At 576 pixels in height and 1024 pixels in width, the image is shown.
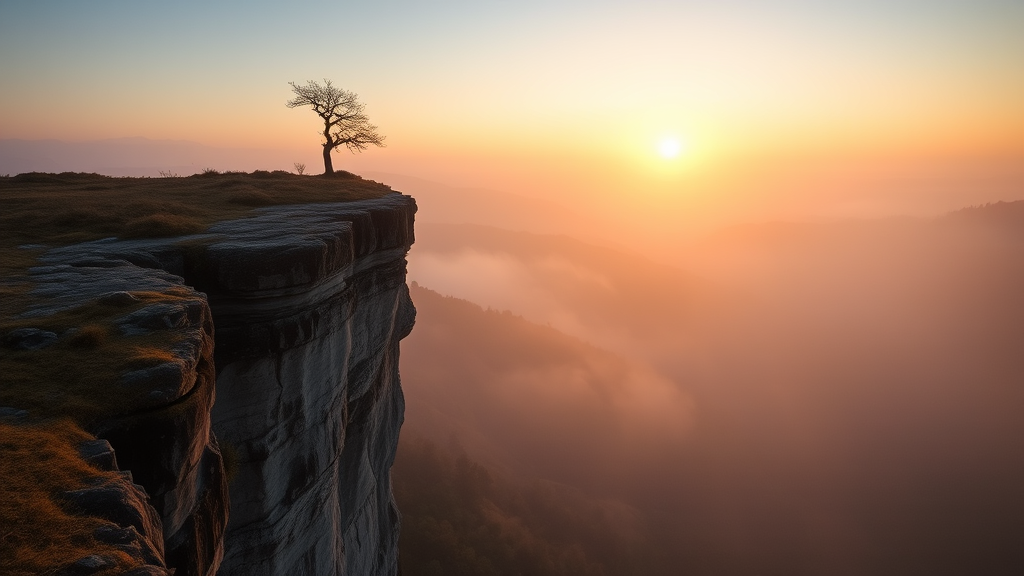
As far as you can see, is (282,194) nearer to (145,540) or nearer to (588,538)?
(145,540)

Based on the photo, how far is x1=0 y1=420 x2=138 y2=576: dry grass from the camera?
19.1 ft

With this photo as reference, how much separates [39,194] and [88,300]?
68.0 feet

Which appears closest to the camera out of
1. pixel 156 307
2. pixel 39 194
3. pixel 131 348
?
pixel 131 348

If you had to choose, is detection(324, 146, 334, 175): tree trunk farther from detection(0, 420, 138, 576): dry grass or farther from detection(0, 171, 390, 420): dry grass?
detection(0, 420, 138, 576): dry grass

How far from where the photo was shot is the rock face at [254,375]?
369 inches

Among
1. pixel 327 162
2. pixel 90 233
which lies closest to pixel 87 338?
pixel 90 233

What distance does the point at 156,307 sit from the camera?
1134 cm

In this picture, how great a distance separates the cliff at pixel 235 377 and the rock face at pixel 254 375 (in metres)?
0.05

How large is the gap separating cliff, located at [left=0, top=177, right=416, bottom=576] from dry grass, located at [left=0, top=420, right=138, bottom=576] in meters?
0.15

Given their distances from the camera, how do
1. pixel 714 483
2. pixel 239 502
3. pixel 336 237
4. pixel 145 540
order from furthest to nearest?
pixel 714 483, pixel 336 237, pixel 239 502, pixel 145 540

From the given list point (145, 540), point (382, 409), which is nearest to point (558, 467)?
point (382, 409)

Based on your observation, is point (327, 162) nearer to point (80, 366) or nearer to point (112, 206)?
point (112, 206)

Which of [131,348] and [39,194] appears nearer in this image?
[131,348]

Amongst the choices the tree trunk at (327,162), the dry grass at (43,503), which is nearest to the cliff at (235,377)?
the dry grass at (43,503)
